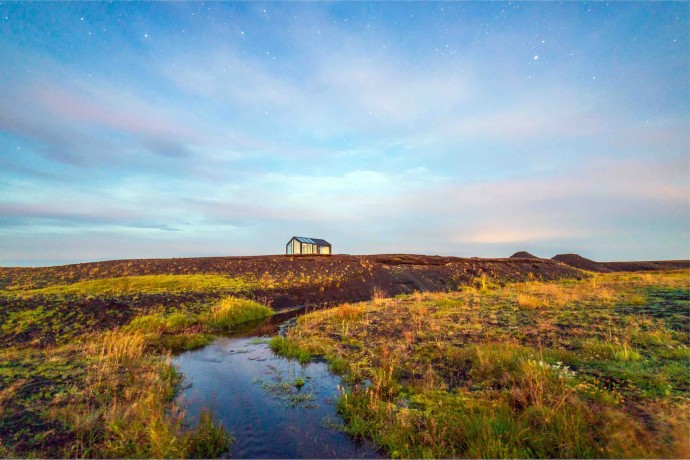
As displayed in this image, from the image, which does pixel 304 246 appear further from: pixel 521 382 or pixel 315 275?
pixel 521 382

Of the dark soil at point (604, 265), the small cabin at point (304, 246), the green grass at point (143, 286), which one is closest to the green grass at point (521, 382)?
the green grass at point (143, 286)

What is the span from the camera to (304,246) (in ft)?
239

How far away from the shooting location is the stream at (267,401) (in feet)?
24.0

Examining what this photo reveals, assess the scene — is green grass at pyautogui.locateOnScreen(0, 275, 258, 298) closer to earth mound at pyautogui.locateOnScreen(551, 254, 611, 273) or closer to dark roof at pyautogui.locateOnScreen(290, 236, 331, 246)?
dark roof at pyautogui.locateOnScreen(290, 236, 331, 246)

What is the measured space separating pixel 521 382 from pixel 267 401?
7.05 meters

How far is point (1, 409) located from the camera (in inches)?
325

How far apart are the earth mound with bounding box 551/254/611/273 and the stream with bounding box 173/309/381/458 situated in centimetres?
8869

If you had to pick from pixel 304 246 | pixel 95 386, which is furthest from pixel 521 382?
pixel 304 246

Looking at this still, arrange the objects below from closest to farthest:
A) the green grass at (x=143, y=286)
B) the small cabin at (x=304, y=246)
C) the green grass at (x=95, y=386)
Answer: the green grass at (x=95, y=386) < the green grass at (x=143, y=286) < the small cabin at (x=304, y=246)

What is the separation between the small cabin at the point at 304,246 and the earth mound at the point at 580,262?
6112 cm

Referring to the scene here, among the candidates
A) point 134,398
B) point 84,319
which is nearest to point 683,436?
point 134,398

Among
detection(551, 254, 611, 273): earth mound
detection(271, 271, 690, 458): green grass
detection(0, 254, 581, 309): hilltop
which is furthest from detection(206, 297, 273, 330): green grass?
detection(551, 254, 611, 273): earth mound

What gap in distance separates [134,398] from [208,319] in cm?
1329

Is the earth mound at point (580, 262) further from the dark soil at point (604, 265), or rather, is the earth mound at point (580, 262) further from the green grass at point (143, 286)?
the green grass at point (143, 286)
